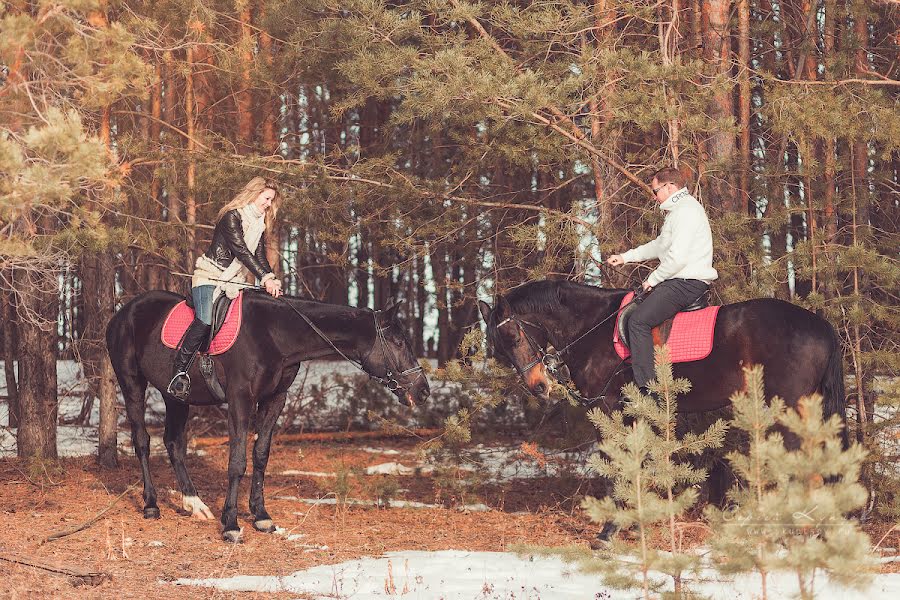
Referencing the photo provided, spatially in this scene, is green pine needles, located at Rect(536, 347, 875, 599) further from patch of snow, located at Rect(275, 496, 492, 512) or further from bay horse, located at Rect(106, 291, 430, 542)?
patch of snow, located at Rect(275, 496, 492, 512)

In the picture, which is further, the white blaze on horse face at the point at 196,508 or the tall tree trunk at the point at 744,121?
the tall tree trunk at the point at 744,121

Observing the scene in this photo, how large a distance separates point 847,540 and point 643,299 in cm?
398

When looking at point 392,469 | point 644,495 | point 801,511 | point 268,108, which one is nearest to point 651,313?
point 644,495

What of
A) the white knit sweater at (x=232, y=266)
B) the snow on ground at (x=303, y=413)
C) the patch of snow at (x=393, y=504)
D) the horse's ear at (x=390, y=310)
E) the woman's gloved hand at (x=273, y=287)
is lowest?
the patch of snow at (x=393, y=504)

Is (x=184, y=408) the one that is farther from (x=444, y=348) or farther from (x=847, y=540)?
(x=444, y=348)

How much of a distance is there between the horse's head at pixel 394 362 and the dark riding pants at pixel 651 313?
179cm

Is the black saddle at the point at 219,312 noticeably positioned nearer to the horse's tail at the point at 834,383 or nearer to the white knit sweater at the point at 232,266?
the white knit sweater at the point at 232,266

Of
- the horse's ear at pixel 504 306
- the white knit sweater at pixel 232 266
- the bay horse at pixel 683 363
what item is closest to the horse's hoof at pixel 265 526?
the white knit sweater at pixel 232 266

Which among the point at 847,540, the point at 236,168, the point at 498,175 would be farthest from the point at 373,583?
the point at 498,175

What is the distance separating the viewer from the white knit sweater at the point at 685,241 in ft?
24.7

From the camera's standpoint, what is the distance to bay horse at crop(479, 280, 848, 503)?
7.61 meters

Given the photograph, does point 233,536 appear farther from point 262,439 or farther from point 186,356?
point 186,356

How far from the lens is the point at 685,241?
754 centimetres

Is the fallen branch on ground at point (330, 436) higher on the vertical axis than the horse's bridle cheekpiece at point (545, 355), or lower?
lower
